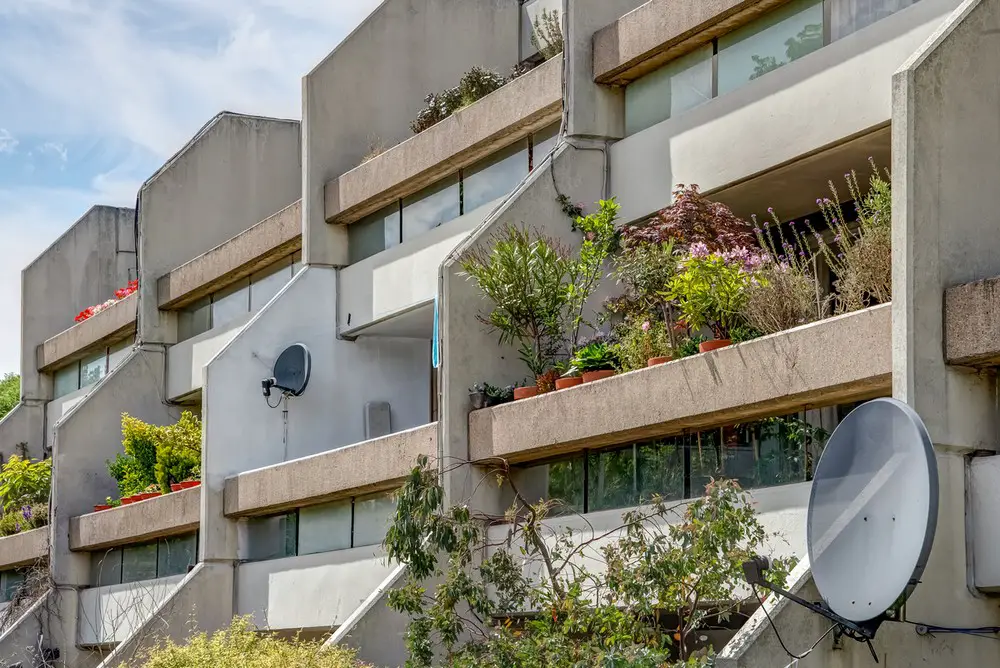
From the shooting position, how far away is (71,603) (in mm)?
27688

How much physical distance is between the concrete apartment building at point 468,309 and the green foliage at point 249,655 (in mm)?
1000

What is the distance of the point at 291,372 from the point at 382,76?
4.99 metres

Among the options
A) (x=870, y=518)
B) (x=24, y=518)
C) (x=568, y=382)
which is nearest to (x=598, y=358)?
(x=568, y=382)

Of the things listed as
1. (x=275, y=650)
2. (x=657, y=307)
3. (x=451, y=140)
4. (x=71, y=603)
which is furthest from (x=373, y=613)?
(x=71, y=603)

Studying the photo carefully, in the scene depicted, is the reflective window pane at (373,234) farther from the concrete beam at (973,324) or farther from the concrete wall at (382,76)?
the concrete beam at (973,324)

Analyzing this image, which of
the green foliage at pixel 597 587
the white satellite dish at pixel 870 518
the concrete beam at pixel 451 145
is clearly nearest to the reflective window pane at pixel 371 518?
the concrete beam at pixel 451 145

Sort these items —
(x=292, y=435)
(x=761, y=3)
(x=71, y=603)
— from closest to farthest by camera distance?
(x=761, y=3) → (x=292, y=435) → (x=71, y=603)

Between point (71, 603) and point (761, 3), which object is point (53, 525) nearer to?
point (71, 603)

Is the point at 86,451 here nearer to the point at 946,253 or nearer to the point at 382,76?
the point at 382,76

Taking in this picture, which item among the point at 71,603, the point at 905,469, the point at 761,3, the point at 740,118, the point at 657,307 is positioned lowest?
the point at 71,603

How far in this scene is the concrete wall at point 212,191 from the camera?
93.4ft

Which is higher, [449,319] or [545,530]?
[449,319]

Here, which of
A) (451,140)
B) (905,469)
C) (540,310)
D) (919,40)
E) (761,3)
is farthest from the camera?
(451,140)

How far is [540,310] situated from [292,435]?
712 centimetres
